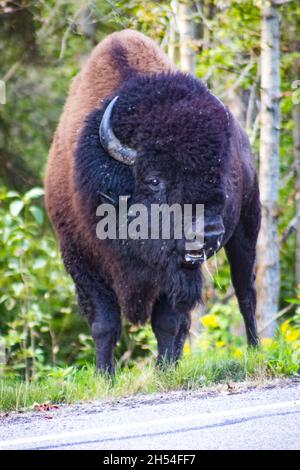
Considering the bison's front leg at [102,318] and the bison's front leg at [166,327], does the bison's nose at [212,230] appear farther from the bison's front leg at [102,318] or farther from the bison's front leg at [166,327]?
the bison's front leg at [102,318]

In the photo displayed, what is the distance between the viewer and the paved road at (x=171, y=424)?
4.32 metres

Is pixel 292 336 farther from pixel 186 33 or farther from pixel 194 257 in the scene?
pixel 186 33

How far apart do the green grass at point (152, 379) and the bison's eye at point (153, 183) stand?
1225 mm

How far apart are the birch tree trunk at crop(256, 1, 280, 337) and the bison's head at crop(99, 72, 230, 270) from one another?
3.10 m

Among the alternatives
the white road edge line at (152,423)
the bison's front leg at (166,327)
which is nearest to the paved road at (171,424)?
the white road edge line at (152,423)

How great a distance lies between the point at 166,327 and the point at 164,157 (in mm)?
1339

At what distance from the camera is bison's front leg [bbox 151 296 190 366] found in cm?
724

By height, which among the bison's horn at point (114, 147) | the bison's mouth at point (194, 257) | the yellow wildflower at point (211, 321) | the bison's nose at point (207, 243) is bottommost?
the yellow wildflower at point (211, 321)

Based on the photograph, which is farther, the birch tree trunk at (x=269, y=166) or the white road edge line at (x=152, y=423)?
the birch tree trunk at (x=269, y=166)

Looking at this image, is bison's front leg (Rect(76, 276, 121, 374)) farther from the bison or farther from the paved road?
the paved road
